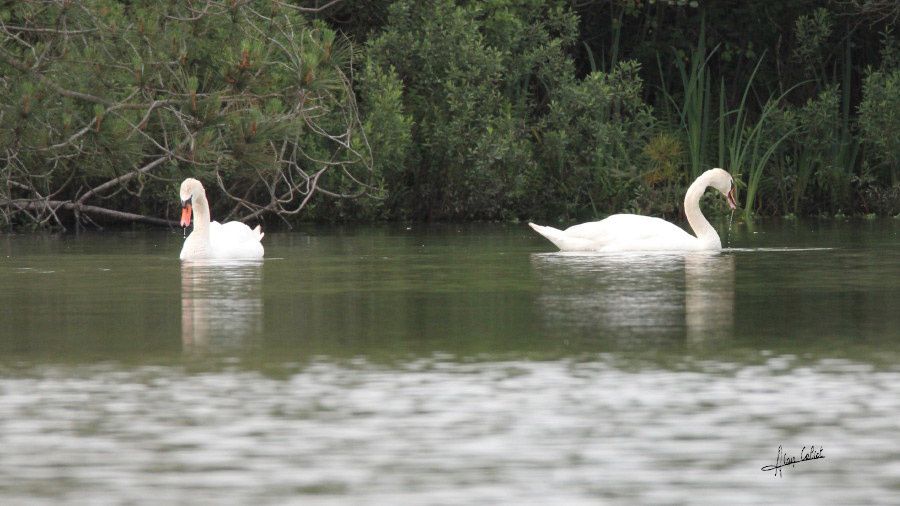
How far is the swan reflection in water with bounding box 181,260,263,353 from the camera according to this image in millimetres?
9867

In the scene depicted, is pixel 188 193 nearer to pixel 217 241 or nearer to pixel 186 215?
pixel 186 215

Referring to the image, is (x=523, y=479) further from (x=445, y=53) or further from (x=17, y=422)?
(x=445, y=53)

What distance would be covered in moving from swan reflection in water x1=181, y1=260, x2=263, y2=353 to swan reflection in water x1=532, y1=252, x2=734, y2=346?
178 cm

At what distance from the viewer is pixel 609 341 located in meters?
9.64

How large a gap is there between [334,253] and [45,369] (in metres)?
10.0

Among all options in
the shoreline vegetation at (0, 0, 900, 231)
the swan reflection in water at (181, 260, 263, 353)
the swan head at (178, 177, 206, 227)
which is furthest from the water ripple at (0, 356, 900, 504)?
the shoreline vegetation at (0, 0, 900, 231)

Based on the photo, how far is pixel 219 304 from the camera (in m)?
12.2

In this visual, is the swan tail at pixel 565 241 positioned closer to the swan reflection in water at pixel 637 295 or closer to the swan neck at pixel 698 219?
the swan reflection in water at pixel 637 295

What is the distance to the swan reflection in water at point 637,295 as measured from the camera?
1024cm

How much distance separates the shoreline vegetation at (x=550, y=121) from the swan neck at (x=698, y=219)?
548 cm
